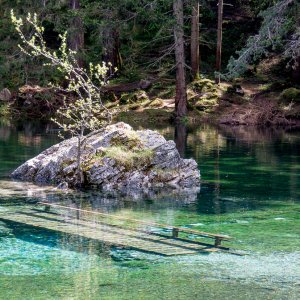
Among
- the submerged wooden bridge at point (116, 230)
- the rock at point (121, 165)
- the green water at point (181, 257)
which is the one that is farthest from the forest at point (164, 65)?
the submerged wooden bridge at point (116, 230)

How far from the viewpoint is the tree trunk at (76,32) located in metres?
41.4

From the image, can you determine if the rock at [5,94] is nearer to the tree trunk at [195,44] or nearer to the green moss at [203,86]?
the green moss at [203,86]

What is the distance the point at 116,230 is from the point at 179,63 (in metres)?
25.4

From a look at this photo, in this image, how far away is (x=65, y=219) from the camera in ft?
50.2

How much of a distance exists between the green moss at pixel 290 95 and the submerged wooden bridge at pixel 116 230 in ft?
89.6

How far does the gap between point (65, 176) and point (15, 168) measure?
3.20m

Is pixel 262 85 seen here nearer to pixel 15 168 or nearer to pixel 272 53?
pixel 272 53

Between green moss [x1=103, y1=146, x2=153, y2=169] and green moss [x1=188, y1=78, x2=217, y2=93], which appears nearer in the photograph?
green moss [x1=103, y1=146, x2=153, y2=169]

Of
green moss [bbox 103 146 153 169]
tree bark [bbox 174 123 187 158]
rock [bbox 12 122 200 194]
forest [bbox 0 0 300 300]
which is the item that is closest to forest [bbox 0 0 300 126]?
forest [bbox 0 0 300 300]

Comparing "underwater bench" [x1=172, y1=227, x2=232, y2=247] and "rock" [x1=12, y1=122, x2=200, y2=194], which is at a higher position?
"rock" [x1=12, y1=122, x2=200, y2=194]

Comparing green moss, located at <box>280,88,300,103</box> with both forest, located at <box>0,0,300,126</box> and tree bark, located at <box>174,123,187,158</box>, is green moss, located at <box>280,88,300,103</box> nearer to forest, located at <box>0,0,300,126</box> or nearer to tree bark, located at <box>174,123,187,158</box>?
forest, located at <box>0,0,300,126</box>

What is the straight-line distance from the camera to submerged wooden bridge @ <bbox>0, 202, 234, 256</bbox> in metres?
12.8

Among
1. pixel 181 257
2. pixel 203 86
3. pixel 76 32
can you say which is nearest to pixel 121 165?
pixel 181 257

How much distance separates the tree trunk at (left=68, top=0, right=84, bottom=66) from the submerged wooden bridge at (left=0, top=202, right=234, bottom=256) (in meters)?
25.8
